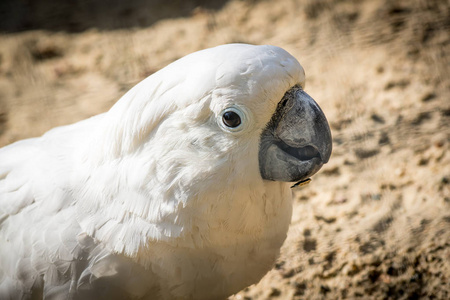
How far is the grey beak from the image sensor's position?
1.67 meters

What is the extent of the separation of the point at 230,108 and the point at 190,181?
1.02ft

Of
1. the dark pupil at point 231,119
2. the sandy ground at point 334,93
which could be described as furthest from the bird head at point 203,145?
the sandy ground at point 334,93

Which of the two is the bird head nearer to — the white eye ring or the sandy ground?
the white eye ring

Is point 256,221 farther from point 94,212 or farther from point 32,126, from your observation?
point 32,126

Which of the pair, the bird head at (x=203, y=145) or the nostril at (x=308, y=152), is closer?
the bird head at (x=203, y=145)

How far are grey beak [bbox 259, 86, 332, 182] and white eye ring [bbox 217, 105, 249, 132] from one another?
4.9 inches

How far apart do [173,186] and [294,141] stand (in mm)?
497

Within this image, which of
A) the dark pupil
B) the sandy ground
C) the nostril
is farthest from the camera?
the sandy ground

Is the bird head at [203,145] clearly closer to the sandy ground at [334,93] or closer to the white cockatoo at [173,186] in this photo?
the white cockatoo at [173,186]

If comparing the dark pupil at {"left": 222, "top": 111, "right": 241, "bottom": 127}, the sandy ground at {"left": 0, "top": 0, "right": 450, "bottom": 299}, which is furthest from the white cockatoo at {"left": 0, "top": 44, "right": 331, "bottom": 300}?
the sandy ground at {"left": 0, "top": 0, "right": 450, "bottom": 299}

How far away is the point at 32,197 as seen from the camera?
6.16ft

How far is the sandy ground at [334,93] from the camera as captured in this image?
2443 mm

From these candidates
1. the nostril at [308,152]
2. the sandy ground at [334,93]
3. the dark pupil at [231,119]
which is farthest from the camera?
the sandy ground at [334,93]

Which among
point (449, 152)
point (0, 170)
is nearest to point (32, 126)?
point (0, 170)
